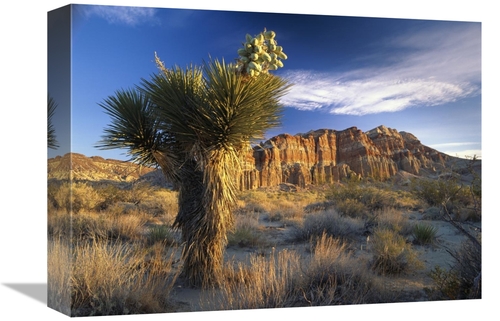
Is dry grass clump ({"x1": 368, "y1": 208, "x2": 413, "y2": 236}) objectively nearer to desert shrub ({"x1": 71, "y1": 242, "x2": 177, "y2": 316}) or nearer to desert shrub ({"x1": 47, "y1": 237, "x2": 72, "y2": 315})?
desert shrub ({"x1": 71, "y1": 242, "x2": 177, "y2": 316})

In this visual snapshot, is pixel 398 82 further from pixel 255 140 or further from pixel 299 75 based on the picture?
pixel 255 140

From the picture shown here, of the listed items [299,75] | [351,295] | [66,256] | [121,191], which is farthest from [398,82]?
[121,191]

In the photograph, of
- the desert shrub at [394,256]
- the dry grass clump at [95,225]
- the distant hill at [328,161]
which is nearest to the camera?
the dry grass clump at [95,225]

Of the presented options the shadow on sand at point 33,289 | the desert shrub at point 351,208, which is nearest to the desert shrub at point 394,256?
the desert shrub at point 351,208

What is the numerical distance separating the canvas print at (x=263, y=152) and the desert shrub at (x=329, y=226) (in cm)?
3

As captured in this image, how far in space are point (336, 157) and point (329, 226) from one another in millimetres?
1812

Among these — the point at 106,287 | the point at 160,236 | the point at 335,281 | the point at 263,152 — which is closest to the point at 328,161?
the point at 263,152

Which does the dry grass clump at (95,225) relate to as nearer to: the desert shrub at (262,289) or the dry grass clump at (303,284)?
the desert shrub at (262,289)

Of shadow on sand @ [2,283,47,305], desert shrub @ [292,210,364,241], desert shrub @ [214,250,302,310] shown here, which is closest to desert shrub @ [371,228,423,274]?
desert shrub @ [292,210,364,241]

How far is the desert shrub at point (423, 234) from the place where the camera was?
10.8 meters

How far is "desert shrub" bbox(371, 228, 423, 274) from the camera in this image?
33.6 ft

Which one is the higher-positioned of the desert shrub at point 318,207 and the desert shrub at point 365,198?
the desert shrub at point 365,198

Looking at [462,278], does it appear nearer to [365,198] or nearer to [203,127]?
[365,198]

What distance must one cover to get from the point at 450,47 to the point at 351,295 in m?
4.17
